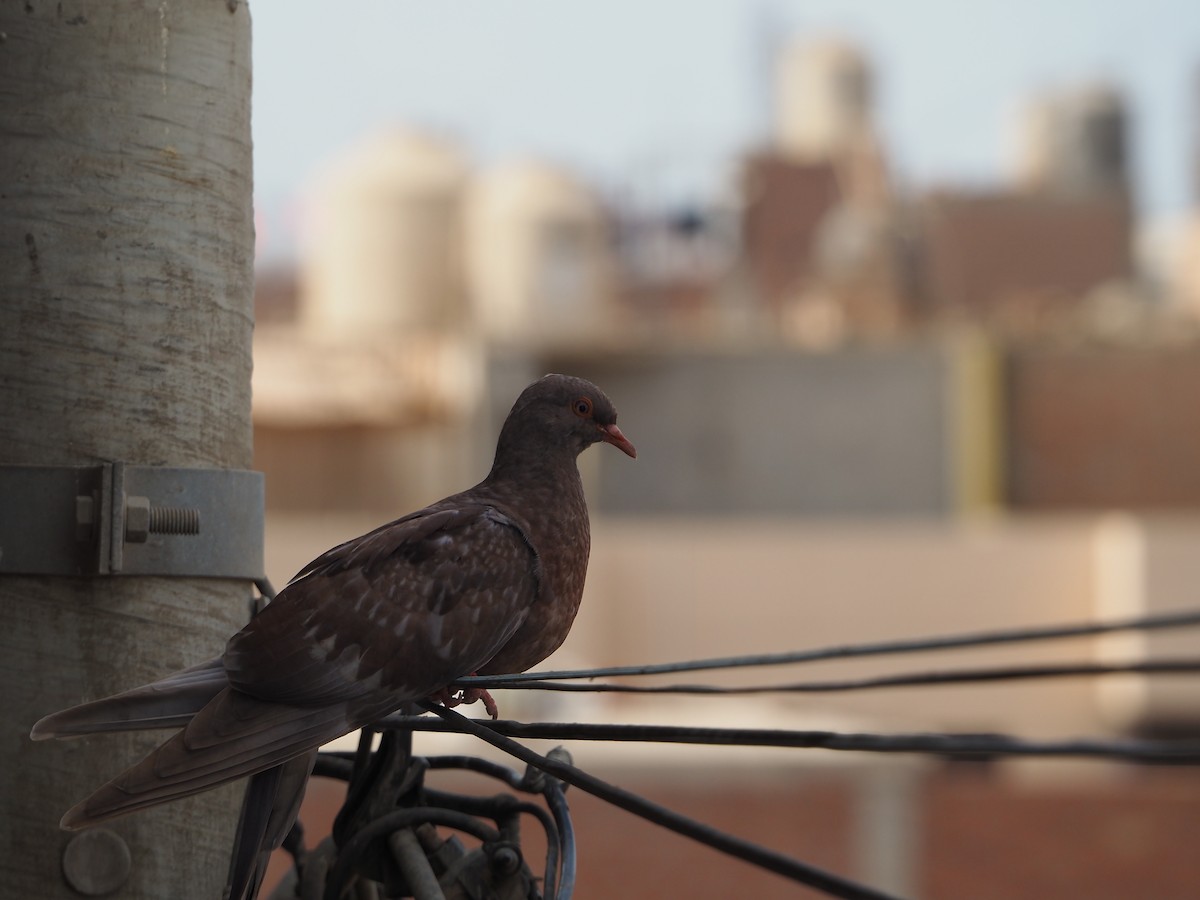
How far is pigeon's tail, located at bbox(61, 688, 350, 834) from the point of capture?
90.9 inches

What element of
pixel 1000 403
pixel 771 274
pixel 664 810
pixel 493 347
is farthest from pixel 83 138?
pixel 771 274

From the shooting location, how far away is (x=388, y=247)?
3425cm

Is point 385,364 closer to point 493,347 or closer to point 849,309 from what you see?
point 493,347

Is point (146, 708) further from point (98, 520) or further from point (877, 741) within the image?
point (877, 741)

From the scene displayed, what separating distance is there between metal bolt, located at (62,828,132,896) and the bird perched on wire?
368 mm

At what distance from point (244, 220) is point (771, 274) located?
35165mm

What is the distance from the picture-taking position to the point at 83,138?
2.84 metres

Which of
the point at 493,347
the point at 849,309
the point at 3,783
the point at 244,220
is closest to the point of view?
the point at 3,783

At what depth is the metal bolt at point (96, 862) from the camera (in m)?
2.75

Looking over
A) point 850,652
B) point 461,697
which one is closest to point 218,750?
point 461,697

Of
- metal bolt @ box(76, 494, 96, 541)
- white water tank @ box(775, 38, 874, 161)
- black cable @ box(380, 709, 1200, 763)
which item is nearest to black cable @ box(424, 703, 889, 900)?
black cable @ box(380, 709, 1200, 763)

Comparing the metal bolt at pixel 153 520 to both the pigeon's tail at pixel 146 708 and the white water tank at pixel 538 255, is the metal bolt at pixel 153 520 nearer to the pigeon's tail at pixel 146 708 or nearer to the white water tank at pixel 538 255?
the pigeon's tail at pixel 146 708

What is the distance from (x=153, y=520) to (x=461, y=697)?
1.91 feet

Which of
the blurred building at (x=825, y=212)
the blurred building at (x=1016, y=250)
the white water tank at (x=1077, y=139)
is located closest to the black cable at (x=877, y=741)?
the blurred building at (x=825, y=212)
